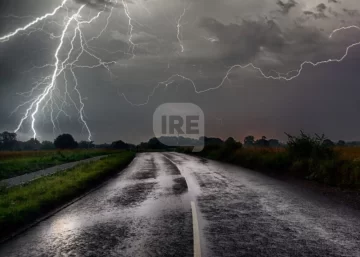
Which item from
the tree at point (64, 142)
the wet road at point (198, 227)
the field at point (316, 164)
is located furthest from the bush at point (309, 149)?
the tree at point (64, 142)

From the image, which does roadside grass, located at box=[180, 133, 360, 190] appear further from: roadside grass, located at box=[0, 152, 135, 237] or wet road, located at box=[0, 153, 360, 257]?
roadside grass, located at box=[0, 152, 135, 237]

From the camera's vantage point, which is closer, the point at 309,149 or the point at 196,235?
the point at 196,235

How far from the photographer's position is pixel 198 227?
23.0 feet

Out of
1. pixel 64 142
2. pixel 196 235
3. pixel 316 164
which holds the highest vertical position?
pixel 64 142

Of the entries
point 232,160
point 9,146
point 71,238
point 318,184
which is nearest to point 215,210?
point 71,238

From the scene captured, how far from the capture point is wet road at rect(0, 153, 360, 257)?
5.61m

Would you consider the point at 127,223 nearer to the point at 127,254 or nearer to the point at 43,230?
the point at 43,230

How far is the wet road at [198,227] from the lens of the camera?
561 centimetres

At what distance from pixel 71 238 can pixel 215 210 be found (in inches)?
146

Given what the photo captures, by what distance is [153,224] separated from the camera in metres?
7.38

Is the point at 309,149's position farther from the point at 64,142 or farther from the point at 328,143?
the point at 64,142

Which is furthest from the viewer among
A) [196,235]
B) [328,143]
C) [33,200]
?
[328,143]

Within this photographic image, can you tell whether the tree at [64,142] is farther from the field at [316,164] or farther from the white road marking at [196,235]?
the white road marking at [196,235]

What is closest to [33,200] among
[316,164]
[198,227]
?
[198,227]
